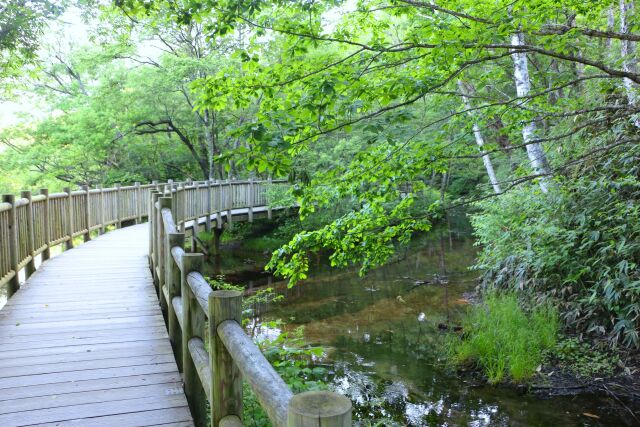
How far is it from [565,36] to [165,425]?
4740 mm

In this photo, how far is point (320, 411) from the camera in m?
1.19

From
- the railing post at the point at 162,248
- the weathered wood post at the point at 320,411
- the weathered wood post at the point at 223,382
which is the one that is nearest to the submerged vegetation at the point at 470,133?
the railing post at the point at 162,248

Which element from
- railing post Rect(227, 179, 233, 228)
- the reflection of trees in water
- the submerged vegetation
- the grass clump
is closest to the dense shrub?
the submerged vegetation

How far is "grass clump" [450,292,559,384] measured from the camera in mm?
6926

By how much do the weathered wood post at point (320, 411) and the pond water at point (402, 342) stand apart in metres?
4.23

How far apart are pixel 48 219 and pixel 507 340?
767 centimetres

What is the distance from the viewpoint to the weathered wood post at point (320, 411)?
3.82 feet

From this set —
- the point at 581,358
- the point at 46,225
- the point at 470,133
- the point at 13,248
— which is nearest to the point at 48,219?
the point at 46,225

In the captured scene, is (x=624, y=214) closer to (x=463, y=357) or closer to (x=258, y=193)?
(x=463, y=357)

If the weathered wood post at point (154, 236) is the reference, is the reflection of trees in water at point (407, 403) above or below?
below

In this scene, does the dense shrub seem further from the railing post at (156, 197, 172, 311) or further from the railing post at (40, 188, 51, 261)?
the railing post at (40, 188, 51, 261)

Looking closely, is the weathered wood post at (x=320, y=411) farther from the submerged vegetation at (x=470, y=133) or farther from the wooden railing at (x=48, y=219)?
the wooden railing at (x=48, y=219)

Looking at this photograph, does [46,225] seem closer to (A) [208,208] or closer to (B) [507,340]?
(A) [208,208]

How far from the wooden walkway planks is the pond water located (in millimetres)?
2519
